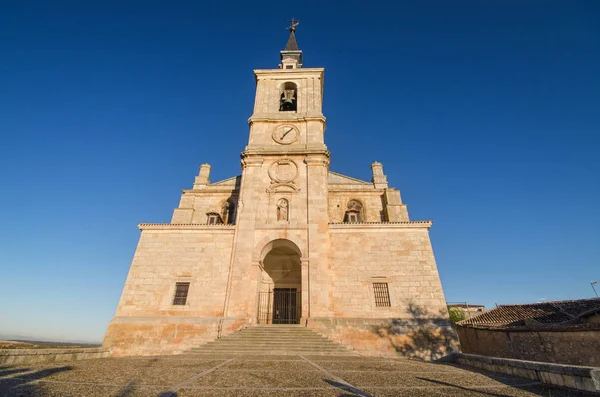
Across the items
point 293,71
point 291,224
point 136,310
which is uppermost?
point 293,71

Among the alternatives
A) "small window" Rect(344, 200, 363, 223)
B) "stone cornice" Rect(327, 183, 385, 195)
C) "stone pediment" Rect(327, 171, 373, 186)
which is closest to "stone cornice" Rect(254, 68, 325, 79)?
"stone pediment" Rect(327, 171, 373, 186)

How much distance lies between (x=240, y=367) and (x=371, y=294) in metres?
8.33

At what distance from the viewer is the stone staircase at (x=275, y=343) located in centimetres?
1021

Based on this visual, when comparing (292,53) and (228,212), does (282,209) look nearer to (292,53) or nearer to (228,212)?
(228,212)

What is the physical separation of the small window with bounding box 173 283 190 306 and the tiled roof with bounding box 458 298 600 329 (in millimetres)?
17736

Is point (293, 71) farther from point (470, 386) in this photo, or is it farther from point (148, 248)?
point (470, 386)

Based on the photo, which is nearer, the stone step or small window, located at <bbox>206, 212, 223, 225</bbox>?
the stone step

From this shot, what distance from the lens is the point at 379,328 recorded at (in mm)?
12523

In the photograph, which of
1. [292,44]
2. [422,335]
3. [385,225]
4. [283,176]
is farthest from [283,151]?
[292,44]

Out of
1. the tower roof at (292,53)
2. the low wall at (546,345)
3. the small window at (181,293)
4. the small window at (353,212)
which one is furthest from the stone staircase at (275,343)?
the tower roof at (292,53)

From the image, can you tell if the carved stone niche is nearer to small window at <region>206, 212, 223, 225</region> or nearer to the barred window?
small window at <region>206, 212, 223, 225</region>

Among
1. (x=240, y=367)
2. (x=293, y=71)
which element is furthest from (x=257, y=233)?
(x=293, y=71)

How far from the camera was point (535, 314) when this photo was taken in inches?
695

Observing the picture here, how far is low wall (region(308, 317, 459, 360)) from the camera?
12.0m
